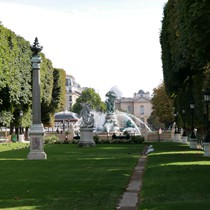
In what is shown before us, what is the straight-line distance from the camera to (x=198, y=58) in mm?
22688

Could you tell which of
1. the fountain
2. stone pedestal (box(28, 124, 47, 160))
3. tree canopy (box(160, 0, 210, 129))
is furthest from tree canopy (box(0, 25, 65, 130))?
stone pedestal (box(28, 124, 47, 160))

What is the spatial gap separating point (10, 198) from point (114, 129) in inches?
2886

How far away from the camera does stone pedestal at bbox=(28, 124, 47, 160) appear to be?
103 ft

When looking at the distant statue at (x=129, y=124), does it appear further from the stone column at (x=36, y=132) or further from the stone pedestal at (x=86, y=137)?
the stone column at (x=36, y=132)

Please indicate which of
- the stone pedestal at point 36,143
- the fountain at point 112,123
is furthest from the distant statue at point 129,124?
the stone pedestal at point 36,143

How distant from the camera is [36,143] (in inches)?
1249

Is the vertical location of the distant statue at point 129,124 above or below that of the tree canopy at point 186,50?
below

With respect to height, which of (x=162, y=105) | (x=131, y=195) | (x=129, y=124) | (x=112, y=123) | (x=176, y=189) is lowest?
(x=131, y=195)

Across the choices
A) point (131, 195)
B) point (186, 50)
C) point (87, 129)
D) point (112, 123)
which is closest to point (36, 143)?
point (186, 50)

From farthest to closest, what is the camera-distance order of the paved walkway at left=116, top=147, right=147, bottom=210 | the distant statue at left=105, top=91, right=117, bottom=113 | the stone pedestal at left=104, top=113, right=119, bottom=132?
the distant statue at left=105, top=91, right=117, bottom=113, the stone pedestal at left=104, top=113, right=119, bottom=132, the paved walkway at left=116, top=147, right=147, bottom=210

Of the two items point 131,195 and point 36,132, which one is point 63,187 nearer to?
point 131,195

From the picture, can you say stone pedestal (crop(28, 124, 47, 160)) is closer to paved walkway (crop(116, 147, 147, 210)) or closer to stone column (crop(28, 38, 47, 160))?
stone column (crop(28, 38, 47, 160))

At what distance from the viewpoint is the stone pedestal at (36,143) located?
103 ft

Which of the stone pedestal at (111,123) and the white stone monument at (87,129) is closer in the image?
the white stone monument at (87,129)
